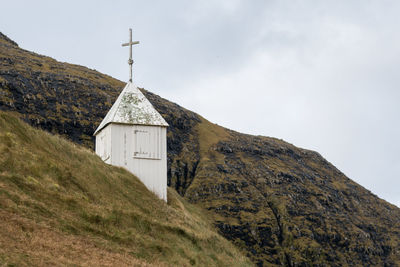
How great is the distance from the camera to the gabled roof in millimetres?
30297

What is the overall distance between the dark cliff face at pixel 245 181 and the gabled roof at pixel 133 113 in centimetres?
3532

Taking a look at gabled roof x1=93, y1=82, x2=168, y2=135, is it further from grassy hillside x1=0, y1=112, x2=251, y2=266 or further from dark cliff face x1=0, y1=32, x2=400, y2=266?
dark cliff face x1=0, y1=32, x2=400, y2=266

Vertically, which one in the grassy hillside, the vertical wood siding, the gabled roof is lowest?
the grassy hillside

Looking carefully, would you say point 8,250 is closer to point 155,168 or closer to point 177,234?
point 177,234

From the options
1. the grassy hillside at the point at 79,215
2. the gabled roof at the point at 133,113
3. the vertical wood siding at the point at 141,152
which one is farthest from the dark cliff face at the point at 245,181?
the grassy hillside at the point at 79,215

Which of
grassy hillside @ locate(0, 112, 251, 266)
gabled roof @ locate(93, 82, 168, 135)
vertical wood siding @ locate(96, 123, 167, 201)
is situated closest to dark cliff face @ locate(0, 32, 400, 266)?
gabled roof @ locate(93, 82, 168, 135)

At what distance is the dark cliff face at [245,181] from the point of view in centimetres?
6862

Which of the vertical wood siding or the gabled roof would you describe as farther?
the gabled roof

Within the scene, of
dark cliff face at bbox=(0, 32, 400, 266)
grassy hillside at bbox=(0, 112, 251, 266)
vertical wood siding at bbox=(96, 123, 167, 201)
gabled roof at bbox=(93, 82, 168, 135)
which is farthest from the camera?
dark cliff face at bbox=(0, 32, 400, 266)

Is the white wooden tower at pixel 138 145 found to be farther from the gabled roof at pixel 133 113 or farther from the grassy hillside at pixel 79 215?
the grassy hillside at pixel 79 215

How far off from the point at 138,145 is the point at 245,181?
52763mm

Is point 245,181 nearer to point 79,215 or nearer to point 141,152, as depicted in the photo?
point 141,152

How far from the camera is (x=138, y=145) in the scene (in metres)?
29.9

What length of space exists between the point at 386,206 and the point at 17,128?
9021 cm
